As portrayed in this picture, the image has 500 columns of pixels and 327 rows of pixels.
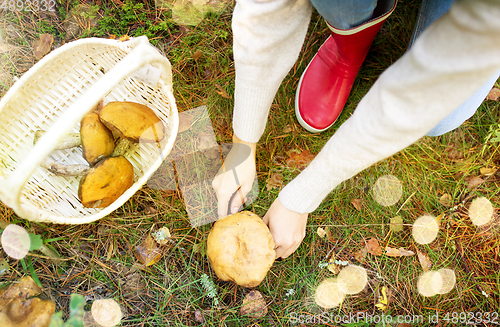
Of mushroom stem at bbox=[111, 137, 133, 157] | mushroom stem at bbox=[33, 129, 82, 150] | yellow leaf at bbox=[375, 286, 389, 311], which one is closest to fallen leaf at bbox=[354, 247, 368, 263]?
yellow leaf at bbox=[375, 286, 389, 311]

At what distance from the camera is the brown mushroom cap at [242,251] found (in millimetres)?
1631

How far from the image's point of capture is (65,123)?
1104mm

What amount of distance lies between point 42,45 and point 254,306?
8.65 feet

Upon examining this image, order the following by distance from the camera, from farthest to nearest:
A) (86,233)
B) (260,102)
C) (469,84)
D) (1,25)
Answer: (1,25) < (86,233) < (260,102) < (469,84)

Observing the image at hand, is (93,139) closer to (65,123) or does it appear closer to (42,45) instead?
(65,123)

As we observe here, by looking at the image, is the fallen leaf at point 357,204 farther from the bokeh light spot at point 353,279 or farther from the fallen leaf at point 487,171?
the fallen leaf at point 487,171

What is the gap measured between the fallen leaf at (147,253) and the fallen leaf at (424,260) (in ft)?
6.68

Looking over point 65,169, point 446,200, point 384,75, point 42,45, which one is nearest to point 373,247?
point 446,200

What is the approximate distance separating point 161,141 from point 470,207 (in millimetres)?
2563

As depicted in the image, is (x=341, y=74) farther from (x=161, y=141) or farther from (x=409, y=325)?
(x=409, y=325)

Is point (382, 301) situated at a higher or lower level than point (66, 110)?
lower

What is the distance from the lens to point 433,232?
2246mm

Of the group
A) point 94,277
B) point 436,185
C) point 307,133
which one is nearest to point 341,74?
point 307,133

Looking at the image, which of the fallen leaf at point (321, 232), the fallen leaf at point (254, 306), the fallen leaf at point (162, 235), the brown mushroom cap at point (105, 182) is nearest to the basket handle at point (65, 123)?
the brown mushroom cap at point (105, 182)
